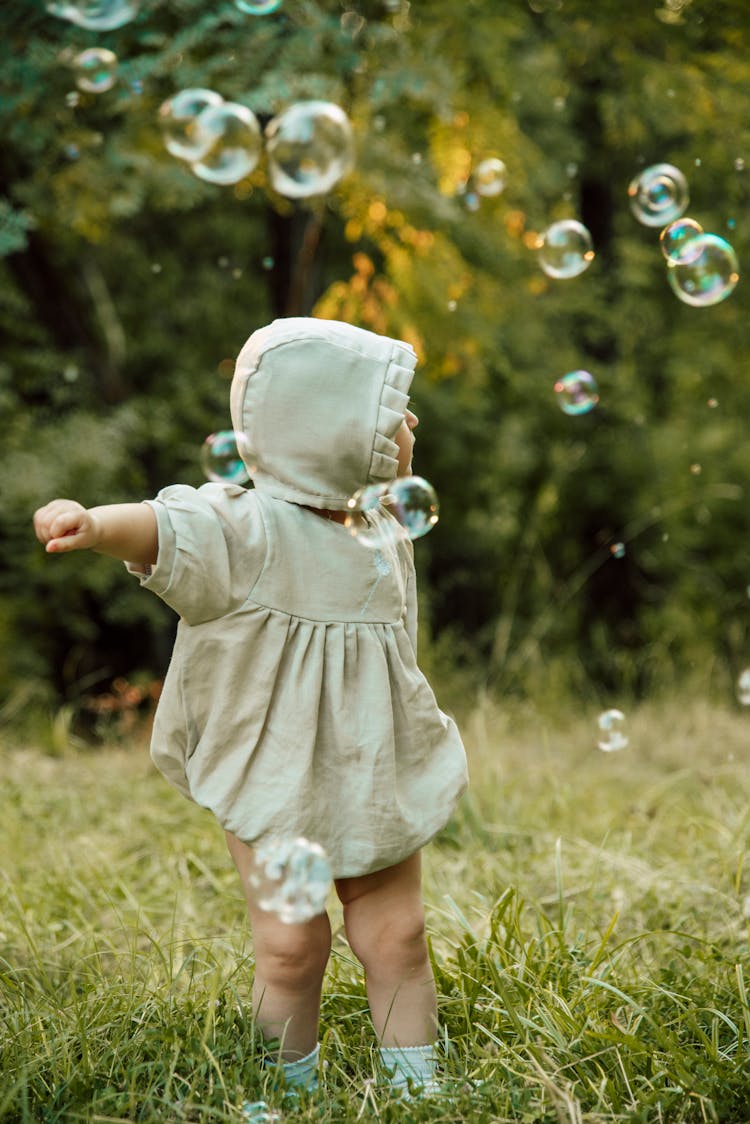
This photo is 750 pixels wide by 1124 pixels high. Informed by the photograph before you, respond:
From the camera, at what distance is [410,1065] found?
2.04 m

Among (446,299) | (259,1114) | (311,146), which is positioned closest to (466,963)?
(259,1114)

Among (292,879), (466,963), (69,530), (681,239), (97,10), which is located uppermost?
(97,10)

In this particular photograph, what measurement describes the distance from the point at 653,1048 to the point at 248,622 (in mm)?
1097

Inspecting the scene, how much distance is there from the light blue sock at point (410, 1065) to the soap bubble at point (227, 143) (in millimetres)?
2120

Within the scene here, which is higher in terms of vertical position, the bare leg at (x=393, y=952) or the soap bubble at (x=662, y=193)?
the soap bubble at (x=662, y=193)

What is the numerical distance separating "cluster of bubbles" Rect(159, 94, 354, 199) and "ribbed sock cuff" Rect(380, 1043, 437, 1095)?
1981 millimetres

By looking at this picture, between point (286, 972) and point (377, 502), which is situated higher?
point (377, 502)

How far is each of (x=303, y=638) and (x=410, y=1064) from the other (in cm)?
79

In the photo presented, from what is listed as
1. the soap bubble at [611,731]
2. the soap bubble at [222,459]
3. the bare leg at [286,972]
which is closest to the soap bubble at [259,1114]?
the bare leg at [286,972]

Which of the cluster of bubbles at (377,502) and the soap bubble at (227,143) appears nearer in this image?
the cluster of bubbles at (377,502)

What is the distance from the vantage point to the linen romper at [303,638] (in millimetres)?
1961

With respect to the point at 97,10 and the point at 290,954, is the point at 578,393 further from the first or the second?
the point at 290,954

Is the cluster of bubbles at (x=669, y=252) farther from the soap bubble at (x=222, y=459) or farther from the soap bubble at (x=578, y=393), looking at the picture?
the soap bubble at (x=222, y=459)

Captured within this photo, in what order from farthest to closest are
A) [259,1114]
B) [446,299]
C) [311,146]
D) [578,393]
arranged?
[446,299] → [578,393] → [311,146] → [259,1114]
